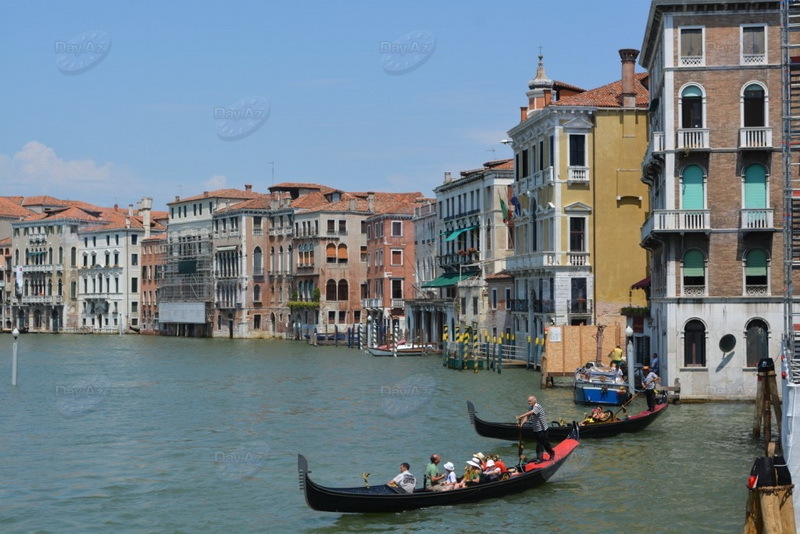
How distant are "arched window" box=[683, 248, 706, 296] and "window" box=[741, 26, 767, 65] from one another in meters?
4.38

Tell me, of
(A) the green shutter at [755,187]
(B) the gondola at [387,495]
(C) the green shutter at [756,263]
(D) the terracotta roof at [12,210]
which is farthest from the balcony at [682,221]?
(D) the terracotta roof at [12,210]

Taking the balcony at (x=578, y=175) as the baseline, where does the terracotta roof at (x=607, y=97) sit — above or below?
above

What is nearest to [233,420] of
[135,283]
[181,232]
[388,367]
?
[388,367]

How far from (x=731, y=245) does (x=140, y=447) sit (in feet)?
44.4

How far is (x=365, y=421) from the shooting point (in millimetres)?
28031

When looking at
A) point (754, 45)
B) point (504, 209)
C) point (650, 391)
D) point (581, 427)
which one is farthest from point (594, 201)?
point (581, 427)

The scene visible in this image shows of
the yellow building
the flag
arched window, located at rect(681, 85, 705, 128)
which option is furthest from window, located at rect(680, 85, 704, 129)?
the flag

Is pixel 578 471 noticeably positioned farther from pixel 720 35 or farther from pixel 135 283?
pixel 135 283

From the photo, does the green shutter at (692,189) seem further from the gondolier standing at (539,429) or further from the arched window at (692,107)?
the gondolier standing at (539,429)

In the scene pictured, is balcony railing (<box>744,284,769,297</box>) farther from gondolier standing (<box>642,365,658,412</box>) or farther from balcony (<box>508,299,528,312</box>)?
balcony (<box>508,299,528,312</box>)

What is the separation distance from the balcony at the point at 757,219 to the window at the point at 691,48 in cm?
352

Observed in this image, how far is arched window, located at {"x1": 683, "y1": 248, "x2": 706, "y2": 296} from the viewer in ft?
89.0

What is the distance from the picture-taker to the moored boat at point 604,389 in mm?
28484

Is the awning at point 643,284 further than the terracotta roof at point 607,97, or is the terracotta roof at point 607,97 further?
the terracotta roof at point 607,97
